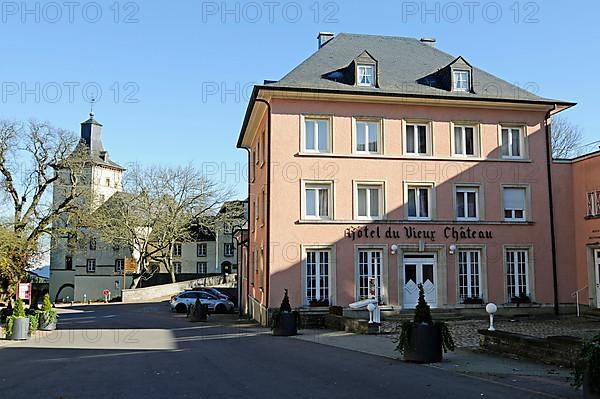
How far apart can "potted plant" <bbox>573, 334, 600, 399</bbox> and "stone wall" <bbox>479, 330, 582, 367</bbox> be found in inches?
104

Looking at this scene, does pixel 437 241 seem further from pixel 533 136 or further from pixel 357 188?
pixel 533 136

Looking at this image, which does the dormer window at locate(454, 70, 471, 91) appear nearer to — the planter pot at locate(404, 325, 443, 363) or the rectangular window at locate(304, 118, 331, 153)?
the rectangular window at locate(304, 118, 331, 153)

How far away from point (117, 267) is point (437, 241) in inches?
2127

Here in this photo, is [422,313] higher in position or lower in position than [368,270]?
lower

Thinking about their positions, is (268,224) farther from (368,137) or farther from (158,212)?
(158,212)

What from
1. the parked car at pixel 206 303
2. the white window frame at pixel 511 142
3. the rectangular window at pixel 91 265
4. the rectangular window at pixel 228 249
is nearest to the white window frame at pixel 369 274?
the white window frame at pixel 511 142

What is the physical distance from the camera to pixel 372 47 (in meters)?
30.2

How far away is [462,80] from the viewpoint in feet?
90.9

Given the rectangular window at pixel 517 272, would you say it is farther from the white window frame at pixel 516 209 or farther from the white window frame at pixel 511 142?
the white window frame at pixel 511 142

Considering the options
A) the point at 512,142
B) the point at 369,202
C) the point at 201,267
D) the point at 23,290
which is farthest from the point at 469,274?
the point at 201,267

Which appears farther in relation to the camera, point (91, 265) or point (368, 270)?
point (91, 265)

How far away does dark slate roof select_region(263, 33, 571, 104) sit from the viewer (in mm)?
26375

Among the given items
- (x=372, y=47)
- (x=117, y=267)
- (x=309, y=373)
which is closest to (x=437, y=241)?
(x=372, y=47)

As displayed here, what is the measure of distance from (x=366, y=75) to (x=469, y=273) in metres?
9.41
